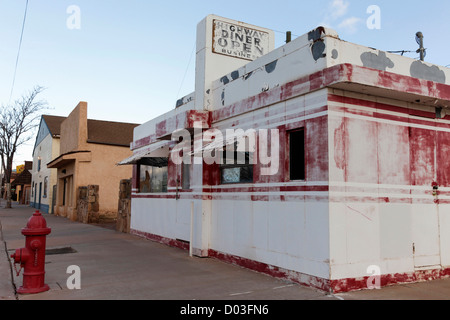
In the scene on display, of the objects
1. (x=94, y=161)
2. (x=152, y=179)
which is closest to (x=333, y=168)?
(x=152, y=179)

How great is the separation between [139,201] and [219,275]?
7056 mm

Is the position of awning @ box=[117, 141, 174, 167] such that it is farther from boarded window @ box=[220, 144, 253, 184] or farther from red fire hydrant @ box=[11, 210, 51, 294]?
red fire hydrant @ box=[11, 210, 51, 294]

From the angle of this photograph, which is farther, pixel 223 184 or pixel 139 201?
pixel 139 201

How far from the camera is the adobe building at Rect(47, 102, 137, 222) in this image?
66.9 ft

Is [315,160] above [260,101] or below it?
below

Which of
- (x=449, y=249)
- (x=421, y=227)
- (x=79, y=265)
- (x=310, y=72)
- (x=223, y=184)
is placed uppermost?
(x=310, y=72)

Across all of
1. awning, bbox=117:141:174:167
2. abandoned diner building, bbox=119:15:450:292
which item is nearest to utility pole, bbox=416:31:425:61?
abandoned diner building, bbox=119:15:450:292

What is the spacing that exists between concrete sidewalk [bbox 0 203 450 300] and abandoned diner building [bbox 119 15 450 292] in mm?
317

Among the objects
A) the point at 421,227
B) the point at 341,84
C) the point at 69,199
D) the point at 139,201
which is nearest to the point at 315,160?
the point at 341,84

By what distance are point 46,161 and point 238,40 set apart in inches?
977

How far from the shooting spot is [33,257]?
563 cm

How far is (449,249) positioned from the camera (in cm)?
699

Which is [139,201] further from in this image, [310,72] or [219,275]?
[310,72]
